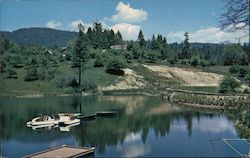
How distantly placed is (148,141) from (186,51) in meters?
61.3

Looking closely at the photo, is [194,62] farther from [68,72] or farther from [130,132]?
[130,132]

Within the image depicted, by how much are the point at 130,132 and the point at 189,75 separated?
3796 cm

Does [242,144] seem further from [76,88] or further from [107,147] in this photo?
[76,88]

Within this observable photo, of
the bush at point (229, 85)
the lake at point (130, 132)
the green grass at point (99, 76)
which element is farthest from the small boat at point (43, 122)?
the green grass at point (99, 76)

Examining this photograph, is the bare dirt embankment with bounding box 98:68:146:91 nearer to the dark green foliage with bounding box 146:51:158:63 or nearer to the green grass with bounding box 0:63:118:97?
the green grass with bounding box 0:63:118:97

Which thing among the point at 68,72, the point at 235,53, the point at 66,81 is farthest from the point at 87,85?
the point at 235,53

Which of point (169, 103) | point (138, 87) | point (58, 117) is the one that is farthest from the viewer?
point (138, 87)

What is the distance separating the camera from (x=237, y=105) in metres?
36.6

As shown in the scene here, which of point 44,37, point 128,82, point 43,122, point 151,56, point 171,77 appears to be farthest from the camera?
point 44,37

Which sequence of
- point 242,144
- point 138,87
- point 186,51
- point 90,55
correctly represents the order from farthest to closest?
point 186,51 < point 90,55 < point 138,87 < point 242,144

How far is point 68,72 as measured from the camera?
5766cm

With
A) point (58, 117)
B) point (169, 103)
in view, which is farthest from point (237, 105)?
point (58, 117)

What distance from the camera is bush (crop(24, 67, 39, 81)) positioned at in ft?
181

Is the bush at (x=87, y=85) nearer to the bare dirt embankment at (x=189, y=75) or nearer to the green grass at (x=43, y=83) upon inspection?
the green grass at (x=43, y=83)
